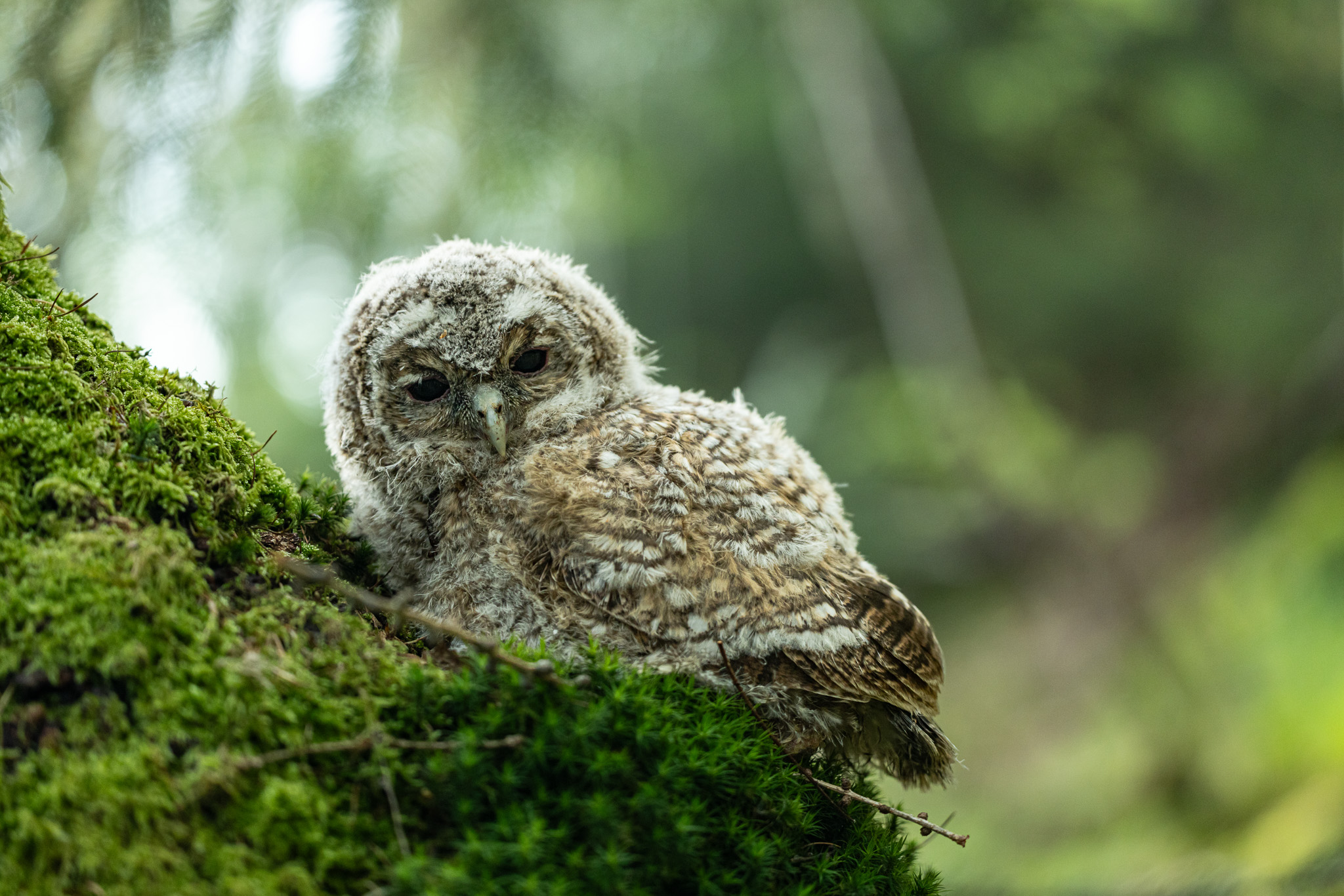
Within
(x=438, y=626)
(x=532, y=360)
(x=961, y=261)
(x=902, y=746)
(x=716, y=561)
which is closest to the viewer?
(x=438, y=626)

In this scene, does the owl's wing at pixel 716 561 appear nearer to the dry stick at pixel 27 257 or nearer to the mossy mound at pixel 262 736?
the mossy mound at pixel 262 736

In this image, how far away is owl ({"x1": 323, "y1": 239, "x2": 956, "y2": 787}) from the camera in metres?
2.04

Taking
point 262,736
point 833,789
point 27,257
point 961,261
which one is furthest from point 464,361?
point 961,261

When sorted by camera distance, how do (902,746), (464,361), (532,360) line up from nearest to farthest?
(902,746)
(464,361)
(532,360)

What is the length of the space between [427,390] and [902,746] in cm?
162

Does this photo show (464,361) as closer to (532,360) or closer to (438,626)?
(532,360)

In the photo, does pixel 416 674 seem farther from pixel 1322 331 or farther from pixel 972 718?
pixel 972 718

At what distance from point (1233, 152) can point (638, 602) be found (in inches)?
304

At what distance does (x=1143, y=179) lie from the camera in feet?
26.3

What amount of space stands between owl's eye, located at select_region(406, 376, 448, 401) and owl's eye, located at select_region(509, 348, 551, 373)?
0.70 feet

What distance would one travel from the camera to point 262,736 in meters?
1.39

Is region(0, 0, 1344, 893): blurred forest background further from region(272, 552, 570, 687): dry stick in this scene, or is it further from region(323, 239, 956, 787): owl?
region(272, 552, 570, 687): dry stick

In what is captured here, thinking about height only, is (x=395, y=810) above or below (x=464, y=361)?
below

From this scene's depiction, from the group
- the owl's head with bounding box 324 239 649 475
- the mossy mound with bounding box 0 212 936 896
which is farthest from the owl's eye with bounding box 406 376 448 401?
the mossy mound with bounding box 0 212 936 896
